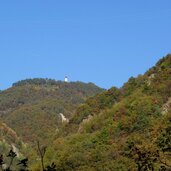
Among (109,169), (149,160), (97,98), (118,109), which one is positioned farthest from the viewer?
(97,98)

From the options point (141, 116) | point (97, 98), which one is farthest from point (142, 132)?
point (97, 98)

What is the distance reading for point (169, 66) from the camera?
109 m

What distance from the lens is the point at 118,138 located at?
327ft

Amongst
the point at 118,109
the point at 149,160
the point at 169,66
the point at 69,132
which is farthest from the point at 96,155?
the point at 149,160

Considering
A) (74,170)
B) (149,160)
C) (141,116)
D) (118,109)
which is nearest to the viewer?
(149,160)

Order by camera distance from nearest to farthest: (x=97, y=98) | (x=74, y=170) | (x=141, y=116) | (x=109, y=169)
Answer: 1. (x=109, y=169)
2. (x=74, y=170)
3. (x=141, y=116)
4. (x=97, y=98)

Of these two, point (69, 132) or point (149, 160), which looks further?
point (69, 132)

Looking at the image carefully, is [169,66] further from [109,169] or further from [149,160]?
[149,160]

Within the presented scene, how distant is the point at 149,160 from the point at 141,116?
3578 inches

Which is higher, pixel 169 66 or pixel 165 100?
pixel 169 66

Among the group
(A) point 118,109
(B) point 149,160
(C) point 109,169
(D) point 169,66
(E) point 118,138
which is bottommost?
(B) point 149,160

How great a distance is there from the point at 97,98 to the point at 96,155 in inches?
1431

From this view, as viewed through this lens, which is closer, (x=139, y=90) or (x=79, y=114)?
(x=139, y=90)

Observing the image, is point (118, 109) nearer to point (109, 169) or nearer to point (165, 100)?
point (165, 100)
